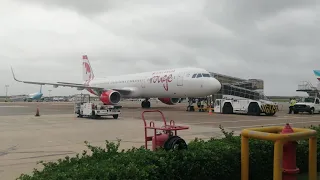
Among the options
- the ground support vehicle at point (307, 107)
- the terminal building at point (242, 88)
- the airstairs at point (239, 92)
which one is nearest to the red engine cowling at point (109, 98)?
the terminal building at point (242, 88)

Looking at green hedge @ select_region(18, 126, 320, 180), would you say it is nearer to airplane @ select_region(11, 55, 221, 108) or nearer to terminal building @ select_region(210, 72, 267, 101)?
airplane @ select_region(11, 55, 221, 108)

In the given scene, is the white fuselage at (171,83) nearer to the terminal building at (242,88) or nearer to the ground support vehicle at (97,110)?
the terminal building at (242,88)

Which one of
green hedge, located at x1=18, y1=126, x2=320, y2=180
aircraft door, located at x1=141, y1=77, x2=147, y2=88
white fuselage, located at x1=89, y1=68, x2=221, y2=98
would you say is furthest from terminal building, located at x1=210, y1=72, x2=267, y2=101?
green hedge, located at x1=18, y1=126, x2=320, y2=180

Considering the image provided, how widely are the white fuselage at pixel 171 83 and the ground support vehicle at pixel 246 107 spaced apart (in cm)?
158

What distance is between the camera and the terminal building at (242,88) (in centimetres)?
3056

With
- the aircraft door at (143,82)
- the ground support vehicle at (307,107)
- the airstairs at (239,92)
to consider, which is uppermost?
the aircraft door at (143,82)

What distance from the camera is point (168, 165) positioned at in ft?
13.9

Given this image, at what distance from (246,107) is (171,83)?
7137mm

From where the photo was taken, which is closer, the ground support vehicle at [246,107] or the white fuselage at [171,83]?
the ground support vehicle at [246,107]

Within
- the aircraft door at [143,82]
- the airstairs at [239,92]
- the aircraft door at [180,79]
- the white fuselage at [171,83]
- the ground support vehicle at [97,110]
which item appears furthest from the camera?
the aircraft door at [143,82]

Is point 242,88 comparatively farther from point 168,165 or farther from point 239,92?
point 168,165

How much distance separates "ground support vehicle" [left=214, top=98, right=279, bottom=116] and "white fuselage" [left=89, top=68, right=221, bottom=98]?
1.58 meters

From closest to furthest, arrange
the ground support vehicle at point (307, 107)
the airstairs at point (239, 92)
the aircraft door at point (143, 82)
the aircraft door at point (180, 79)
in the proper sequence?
the aircraft door at point (180, 79) → the ground support vehicle at point (307, 107) → the airstairs at point (239, 92) → the aircraft door at point (143, 82)

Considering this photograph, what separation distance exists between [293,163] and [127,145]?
19.4ft
